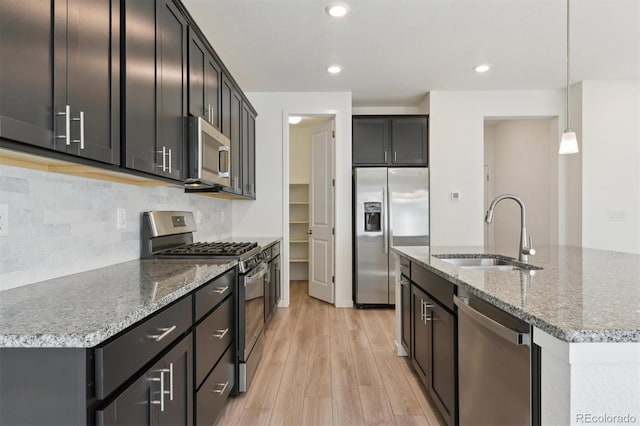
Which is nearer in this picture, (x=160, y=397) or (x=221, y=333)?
(x=160, y=397)

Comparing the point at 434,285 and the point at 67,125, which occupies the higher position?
the point at 67,125

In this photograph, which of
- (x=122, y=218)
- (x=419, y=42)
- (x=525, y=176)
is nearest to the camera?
(x=122, y=218)

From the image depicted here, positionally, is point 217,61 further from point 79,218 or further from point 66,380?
point 66,380

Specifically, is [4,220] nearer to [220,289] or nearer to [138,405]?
[138,405]

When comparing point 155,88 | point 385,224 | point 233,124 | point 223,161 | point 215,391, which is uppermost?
point 233,124

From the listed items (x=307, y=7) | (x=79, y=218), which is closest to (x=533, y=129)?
(x=307, y=7)

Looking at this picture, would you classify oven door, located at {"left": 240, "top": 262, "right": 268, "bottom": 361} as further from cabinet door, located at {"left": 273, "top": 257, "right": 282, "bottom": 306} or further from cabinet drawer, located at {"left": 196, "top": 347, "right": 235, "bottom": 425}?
cabinet door, located at {"left": 273, "top": 257, "right": 282, "bottom": 306}

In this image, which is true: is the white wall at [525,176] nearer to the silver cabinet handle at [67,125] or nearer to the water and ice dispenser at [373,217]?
the water and ice dispenser at [373,217]

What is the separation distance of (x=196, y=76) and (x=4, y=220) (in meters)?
1.45

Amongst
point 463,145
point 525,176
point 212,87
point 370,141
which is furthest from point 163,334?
point 525,176

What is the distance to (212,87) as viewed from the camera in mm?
2666

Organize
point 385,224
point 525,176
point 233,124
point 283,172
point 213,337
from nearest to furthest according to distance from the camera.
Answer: point 213,337
point 233,124
point 385,224
point 283,172
point 525,176

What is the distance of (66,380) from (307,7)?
8.65 feet

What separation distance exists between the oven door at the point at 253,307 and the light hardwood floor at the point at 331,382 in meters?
0.28
